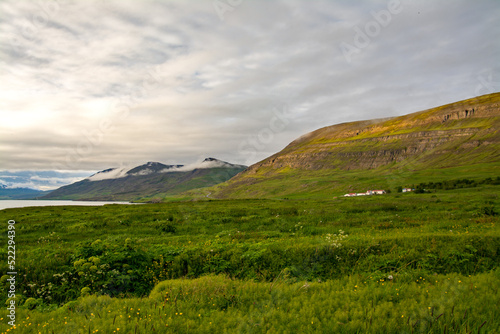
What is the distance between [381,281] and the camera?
333 inches

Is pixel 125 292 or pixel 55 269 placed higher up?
pixel 55 269

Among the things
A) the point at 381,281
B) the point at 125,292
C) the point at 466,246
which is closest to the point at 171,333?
the point at 125,292

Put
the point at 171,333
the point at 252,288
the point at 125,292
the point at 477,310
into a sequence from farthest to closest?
the point at 125,292
the point at 252,288
the point at 477,310
the point at 171,333

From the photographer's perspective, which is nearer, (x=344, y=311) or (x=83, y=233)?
(x=344, y=311)

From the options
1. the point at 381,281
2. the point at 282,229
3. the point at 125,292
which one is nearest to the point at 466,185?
the point at 282,229

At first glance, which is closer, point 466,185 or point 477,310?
point 477,310

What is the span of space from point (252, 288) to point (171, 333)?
292cm

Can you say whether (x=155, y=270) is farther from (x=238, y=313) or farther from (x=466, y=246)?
(x=466, y=246)

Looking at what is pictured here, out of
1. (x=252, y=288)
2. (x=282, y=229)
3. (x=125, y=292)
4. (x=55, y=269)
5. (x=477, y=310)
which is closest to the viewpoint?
(x=477, y=310)

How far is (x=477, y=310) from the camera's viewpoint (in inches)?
240

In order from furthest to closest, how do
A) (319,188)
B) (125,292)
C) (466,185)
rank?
(319,188)
(466,185)
(125,292)

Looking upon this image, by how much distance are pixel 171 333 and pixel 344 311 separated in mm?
4017

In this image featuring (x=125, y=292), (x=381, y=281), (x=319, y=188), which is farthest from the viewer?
(x=319, y=188)

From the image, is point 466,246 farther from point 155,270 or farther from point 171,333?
point 155,270
